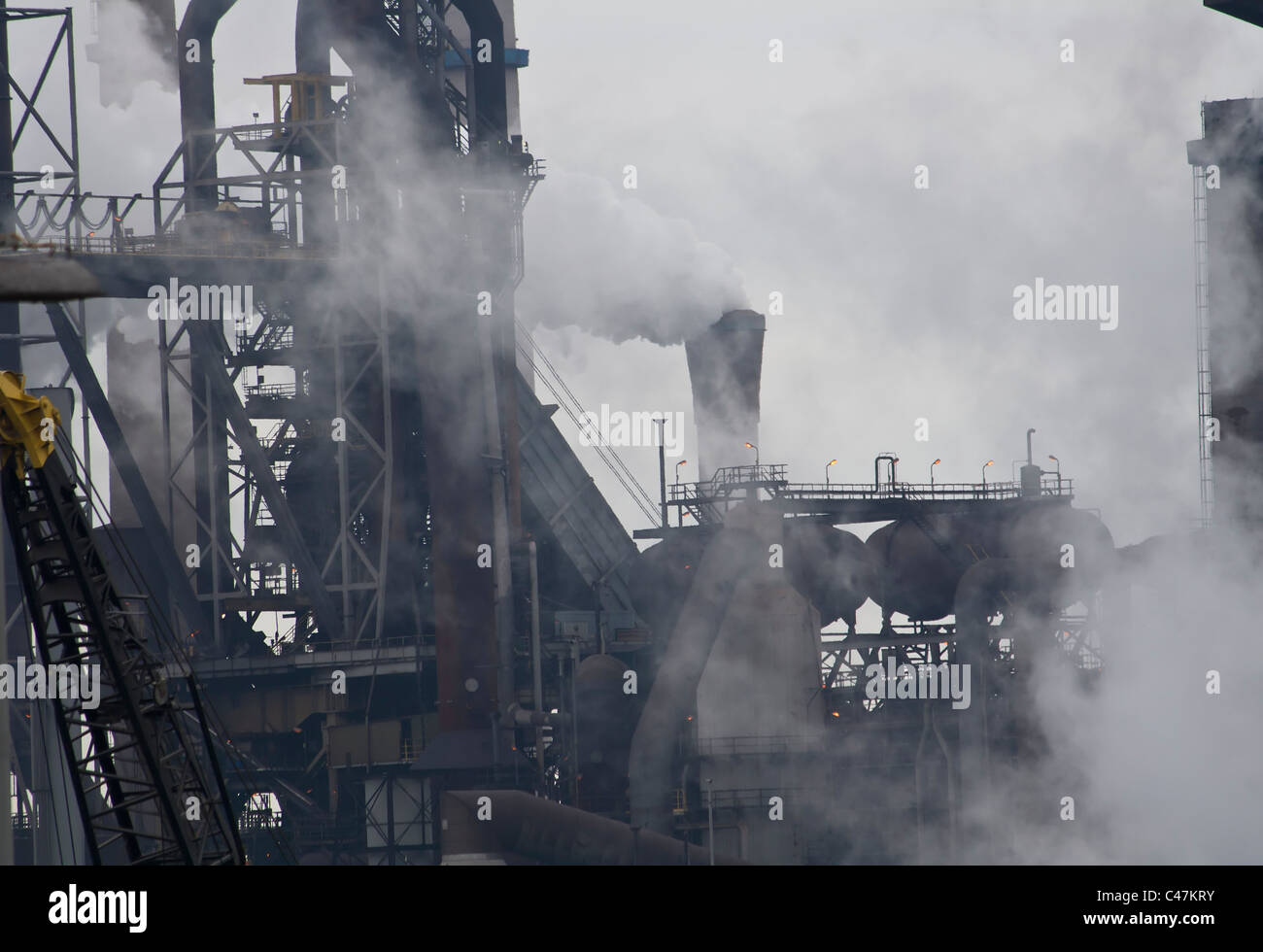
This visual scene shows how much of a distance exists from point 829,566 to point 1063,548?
7793 mm

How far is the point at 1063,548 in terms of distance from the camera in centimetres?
6319

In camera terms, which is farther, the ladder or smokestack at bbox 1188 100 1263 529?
smokestack at bbox 1188 100 1263 529

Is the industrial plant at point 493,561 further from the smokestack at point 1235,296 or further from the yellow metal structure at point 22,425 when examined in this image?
the yellow metal structure at point 22,425

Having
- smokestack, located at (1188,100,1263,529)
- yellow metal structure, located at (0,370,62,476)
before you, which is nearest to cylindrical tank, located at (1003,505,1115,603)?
smokestack, located at (1188,100,1263,529)

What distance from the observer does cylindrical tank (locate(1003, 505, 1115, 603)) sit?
62.5 metres

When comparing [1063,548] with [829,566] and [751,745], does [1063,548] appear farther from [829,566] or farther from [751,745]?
[751,745]

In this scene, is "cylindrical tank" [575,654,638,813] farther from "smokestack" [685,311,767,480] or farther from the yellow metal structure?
the yellow metal structure

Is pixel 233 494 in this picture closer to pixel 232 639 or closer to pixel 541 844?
pixel 232 639

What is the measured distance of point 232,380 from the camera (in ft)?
218

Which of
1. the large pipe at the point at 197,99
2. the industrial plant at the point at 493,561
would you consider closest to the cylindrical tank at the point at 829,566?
the industrial plant at the point at 493,561

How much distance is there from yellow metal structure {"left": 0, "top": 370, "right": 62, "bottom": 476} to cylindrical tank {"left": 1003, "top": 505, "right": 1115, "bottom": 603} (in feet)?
123

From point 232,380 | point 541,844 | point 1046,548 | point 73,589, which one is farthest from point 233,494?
point 73,589

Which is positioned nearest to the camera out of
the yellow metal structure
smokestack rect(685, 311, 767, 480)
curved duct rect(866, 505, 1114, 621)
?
the yellow metal structure

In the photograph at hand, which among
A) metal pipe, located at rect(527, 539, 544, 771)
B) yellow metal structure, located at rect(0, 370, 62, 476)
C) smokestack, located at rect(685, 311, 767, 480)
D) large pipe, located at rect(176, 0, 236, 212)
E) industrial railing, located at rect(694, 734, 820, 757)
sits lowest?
industrial railing, located at rect(694, 734, 820, 757)
